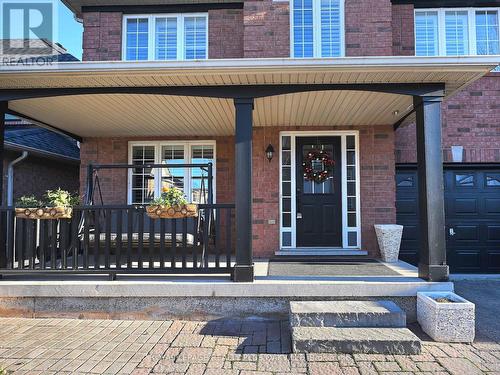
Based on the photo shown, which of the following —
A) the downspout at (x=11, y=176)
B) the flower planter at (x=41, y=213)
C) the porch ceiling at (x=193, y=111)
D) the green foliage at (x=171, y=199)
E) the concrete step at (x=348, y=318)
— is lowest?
the concrete step at (x=348, y=318)

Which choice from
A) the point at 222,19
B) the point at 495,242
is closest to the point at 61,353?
the point at 222,19

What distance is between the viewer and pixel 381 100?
5152 millimetres

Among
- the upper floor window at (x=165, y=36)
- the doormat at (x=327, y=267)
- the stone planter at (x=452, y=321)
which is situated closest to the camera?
the stone planter at (x=452, y=321)

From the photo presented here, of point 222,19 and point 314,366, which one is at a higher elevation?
point 222,19

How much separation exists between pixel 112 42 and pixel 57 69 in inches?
142

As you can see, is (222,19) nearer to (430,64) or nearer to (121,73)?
(121,73)

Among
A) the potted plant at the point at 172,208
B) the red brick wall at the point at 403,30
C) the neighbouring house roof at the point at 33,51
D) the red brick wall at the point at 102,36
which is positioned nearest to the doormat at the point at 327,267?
the potted plant at the point at 172,208

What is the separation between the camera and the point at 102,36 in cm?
743

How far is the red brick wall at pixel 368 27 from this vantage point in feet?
22.4

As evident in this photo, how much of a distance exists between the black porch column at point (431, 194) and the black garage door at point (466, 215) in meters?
2.65

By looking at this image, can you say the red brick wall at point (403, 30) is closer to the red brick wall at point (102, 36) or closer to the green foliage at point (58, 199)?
the red brick wall at point (102, 36)

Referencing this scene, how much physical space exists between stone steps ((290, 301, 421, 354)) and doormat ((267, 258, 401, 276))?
0.76 meters

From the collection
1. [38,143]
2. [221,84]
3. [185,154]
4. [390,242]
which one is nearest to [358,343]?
[390,242]

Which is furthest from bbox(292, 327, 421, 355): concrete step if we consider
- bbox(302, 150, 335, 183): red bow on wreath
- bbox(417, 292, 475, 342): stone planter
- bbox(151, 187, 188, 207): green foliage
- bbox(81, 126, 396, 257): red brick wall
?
bbox(302, 150, 335, 183): red bow on wreath
